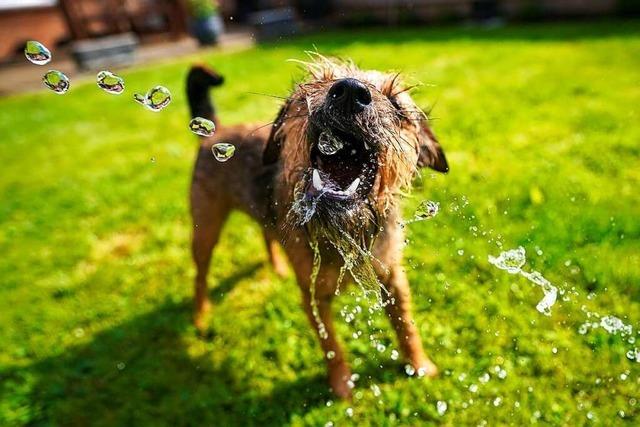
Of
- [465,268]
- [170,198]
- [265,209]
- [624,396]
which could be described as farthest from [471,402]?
[170,198]

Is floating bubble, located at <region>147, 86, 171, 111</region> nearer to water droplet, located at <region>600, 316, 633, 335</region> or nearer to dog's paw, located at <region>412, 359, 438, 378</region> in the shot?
dog's paw, located at <region>412, 359, 438, 378</region>

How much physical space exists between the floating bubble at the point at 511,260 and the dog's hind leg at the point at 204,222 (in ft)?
6.85

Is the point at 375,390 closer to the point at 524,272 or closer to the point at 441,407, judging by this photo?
the point at 441,407

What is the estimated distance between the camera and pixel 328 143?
2.07 m

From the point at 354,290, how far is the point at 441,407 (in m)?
1.09

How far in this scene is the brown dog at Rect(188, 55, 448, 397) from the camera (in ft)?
6.87

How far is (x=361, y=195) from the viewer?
7.20ft

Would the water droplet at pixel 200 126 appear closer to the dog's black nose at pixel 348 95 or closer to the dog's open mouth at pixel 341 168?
the dog's open mouth at pixel 341 168

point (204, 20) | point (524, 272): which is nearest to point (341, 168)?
point (524, 272)

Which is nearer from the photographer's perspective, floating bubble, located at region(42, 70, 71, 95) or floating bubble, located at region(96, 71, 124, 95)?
floating bubble, located at region(42, 70, 71, 95)

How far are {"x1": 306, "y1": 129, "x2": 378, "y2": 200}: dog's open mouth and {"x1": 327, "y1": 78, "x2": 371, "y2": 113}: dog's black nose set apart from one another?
0.46 feet

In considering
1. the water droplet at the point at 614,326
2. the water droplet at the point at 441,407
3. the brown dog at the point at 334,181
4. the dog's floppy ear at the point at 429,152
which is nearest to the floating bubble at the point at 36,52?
the brown dog at the point at 334,181

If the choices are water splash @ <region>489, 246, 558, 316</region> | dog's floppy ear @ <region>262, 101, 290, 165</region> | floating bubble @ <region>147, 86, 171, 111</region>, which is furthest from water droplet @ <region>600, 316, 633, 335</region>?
floating bubble @ <region>147, 86, 171, 111</region>

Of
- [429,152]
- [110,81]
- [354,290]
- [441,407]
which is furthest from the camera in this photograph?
[354,290]
